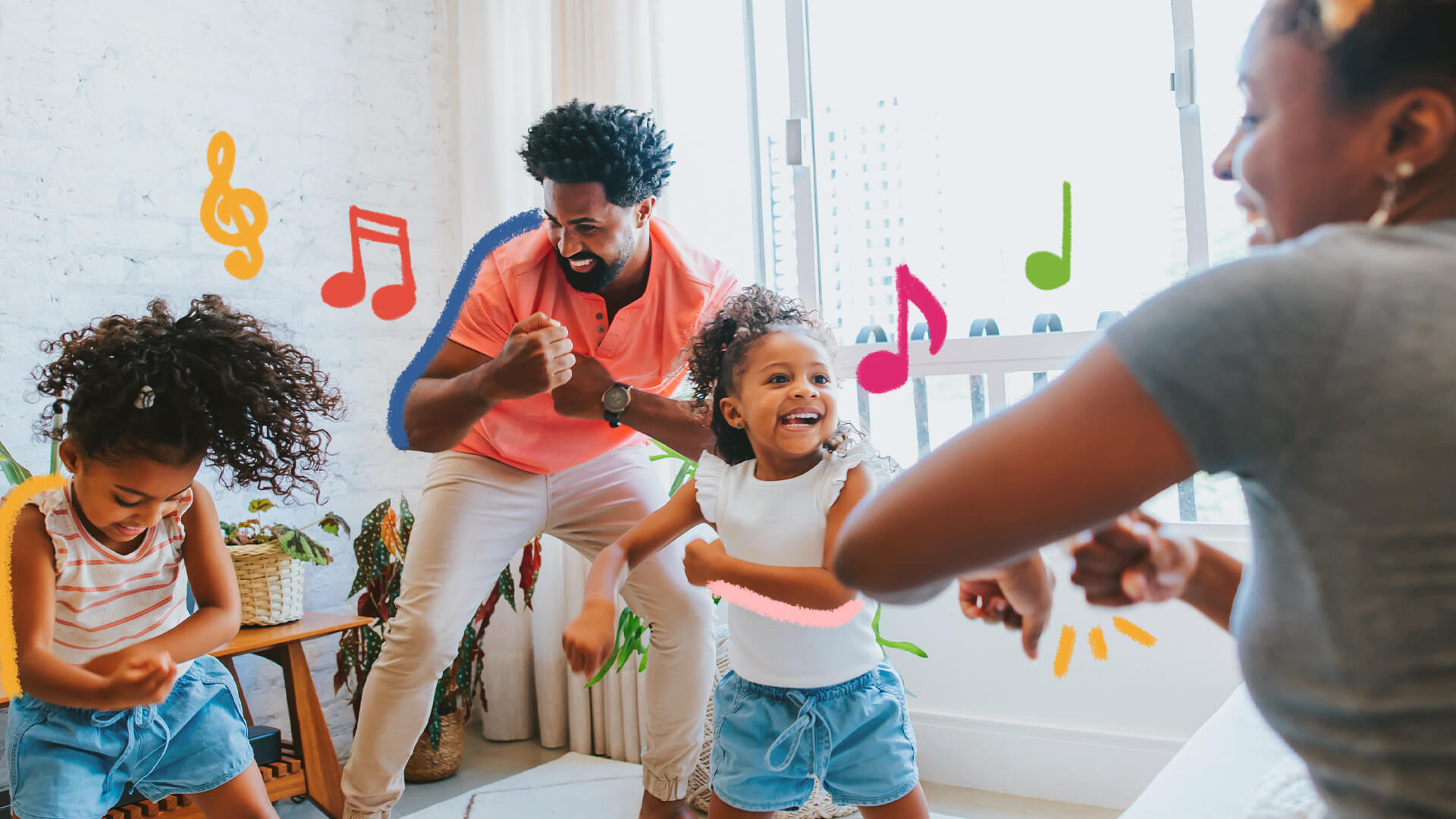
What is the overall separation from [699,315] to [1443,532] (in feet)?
5.43

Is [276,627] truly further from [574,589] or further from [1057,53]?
[1057,53]

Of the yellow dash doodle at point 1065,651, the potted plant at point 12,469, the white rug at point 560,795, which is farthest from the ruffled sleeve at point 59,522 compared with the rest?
the yellow dash doodle at point 1065,651

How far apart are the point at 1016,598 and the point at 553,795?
2084mm

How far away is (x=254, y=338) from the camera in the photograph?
168 cm

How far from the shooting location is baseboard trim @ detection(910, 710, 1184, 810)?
2.23 metres

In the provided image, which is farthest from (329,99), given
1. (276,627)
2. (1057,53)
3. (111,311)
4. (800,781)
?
(800,781)

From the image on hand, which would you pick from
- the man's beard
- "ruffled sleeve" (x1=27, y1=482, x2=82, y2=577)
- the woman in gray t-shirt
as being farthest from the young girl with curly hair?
the woman in gray t-shirt

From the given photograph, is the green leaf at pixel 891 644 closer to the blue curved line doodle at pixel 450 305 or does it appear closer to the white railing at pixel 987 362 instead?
the white railing at pixel 987 362

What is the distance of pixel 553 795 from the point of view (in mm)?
2525

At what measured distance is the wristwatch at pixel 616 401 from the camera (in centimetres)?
193

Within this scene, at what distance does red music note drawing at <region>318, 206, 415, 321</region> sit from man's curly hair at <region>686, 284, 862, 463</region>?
1.51m

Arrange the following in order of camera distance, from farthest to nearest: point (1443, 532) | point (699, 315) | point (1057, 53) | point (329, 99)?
point (329, 99)
point (1057, 53)
point (699, 315)
point (1443, 532)

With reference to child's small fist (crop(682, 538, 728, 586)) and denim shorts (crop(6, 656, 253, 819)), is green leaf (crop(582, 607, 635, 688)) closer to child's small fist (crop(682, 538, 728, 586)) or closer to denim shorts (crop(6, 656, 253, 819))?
denim shorts (crop(6, 656, 253, 819))

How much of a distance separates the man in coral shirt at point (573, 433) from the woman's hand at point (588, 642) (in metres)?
0.69
